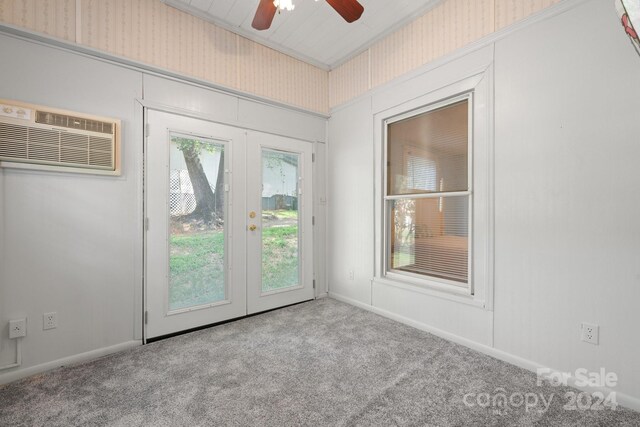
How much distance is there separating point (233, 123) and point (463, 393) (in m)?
2.99

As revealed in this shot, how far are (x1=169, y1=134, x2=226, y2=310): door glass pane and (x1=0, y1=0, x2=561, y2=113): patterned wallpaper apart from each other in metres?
0.75

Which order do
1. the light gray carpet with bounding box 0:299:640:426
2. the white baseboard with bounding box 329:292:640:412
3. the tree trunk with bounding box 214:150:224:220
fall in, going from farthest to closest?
1. the tree trunk with bounding box 214:150:224:220
2. the white baseboard with bounding box 329:292:640:412
3. the light gray carpet with bounding box 0:299:640:426

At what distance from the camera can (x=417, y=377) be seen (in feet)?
6.35

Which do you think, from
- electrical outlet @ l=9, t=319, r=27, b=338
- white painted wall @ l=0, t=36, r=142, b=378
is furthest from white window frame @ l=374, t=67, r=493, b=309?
electrical outlet @ l=9, t=319, r=27, b=338

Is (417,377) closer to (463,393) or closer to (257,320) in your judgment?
(463,393)

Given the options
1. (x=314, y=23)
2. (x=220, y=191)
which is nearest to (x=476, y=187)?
(x=314, y=23)

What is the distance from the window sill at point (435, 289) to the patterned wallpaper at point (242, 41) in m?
2.12

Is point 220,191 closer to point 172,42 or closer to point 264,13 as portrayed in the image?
point 172,42

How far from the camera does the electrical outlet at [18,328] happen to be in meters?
1.93

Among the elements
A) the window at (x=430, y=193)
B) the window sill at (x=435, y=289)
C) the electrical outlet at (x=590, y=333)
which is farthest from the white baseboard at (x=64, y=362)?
the electrical outlet at (x=590, y=333)

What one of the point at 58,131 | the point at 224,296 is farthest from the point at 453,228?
the point at 58,131

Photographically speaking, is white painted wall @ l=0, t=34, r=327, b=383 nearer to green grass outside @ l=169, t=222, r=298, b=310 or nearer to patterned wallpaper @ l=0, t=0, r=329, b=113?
patterned wallpaper @ l=0, t=0, r=329, b=113

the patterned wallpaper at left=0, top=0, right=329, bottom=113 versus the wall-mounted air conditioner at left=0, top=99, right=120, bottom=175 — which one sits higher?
the patterned wallpaper at left=0, top=0, right=329, bottom=113

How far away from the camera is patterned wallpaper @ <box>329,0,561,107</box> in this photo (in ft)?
7.18
